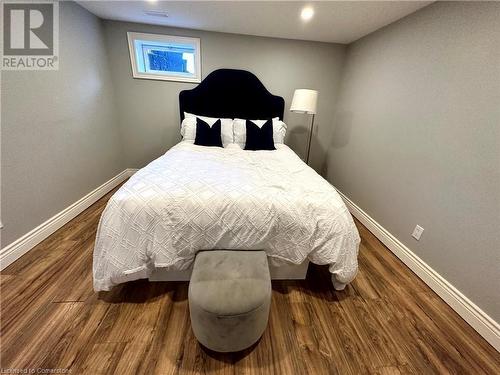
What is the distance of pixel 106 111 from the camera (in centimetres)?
293

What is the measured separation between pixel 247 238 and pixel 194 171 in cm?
70

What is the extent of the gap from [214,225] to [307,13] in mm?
2519

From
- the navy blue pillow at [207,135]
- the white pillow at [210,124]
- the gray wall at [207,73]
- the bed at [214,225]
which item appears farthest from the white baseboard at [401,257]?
the navy blue pillow at [207,135]

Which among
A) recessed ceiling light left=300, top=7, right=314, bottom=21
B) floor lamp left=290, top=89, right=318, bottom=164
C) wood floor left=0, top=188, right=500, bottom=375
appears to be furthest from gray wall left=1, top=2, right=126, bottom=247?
floor lamp left=290, top=89, right=318, bottom=164

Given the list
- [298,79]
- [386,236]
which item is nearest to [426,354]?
[386,236]

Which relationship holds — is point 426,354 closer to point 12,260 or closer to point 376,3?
point 376,3

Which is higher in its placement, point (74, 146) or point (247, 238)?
point (74, 146)

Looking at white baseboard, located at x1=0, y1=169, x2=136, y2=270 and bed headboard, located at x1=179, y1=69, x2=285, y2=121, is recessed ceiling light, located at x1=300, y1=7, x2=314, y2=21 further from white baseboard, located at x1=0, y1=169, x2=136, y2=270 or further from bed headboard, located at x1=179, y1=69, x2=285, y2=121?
white baseboard, located at x1=0, y1=169, x2=136, y2=270

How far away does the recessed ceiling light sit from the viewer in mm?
2220

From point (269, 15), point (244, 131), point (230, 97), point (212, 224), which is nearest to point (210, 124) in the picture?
point (244, 131)

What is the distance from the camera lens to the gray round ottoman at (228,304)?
Answer: 1.03 m

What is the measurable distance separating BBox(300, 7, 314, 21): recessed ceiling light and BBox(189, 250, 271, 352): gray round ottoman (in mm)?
2623

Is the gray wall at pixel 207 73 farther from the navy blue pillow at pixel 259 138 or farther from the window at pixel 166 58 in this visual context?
the navy blue pillow at pixel 259 138

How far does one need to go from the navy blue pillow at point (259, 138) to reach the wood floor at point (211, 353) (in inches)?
67.5
